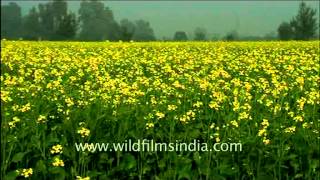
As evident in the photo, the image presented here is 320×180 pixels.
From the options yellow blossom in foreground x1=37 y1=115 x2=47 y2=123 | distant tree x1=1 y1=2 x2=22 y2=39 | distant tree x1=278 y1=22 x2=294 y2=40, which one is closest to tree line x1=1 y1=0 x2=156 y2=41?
distant tree x1=1 y1=2 x2=22 y2=39

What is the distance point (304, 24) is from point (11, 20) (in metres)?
76.6

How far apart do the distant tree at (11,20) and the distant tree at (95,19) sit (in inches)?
534

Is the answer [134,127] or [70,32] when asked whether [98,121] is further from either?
[70,32]

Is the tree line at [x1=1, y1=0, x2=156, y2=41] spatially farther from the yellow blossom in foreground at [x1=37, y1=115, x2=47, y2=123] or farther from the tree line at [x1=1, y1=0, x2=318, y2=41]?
the yellow blossom in foreground at [x1=37, y1=115, x2=47, y2=123]

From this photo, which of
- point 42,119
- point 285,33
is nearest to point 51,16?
point 285,33

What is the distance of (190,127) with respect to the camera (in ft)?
20.9

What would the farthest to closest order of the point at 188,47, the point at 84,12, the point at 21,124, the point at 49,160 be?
the point at 84,12, the point at 188,47, the point at 21,124, the point at 49,160

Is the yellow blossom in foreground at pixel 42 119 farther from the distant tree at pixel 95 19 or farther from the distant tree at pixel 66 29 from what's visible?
the distant tree at pixel 95 19

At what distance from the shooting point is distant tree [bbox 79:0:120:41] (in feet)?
355

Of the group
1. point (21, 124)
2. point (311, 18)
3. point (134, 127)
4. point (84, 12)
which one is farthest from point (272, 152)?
point (84, 12)

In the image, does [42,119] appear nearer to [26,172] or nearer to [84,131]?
[84,131]

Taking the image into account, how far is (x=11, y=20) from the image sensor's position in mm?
117625

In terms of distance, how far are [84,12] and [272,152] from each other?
123023 millimetres

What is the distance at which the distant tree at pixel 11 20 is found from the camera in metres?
103
